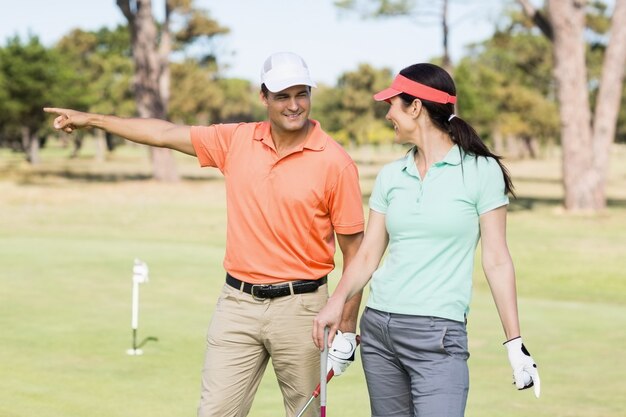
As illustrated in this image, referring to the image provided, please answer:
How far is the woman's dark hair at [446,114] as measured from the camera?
389 cm

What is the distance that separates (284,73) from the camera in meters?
4.46

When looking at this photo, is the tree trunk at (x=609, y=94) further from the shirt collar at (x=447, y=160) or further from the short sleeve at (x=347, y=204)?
the shirt collar at (x=447, y=160)

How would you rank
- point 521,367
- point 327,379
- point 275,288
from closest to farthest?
1. point 521,367
2. point 327,379
3. point 275,288

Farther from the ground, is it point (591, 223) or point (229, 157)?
point (229, 157)

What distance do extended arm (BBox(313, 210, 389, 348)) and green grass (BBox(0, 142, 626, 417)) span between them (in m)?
2.45

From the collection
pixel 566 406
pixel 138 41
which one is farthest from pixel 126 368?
pixel 138 41

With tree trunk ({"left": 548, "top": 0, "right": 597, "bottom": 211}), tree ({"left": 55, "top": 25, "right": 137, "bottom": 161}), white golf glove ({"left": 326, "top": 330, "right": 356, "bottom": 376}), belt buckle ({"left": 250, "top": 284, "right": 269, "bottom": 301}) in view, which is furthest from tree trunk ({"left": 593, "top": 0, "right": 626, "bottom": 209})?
tree ({"left": 55, "top": 25, "right": 137, "bottom": 161})

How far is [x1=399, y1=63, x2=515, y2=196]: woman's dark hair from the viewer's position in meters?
3.89

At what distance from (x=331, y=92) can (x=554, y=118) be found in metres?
19.8

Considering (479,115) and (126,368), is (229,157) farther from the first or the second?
(479,115)

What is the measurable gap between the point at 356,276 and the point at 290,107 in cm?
85

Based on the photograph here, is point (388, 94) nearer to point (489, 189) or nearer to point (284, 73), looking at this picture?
point (489, 189)

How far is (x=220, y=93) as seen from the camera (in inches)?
3282

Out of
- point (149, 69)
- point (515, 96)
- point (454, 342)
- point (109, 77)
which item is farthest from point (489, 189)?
point (515, 96)
